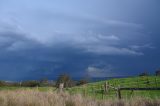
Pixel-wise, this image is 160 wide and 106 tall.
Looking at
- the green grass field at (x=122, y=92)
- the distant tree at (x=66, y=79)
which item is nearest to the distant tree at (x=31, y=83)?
the distant tree at (x=66, y=79)

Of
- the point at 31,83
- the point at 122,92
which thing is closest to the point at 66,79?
the point at 31,83

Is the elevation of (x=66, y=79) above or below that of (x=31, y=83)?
above

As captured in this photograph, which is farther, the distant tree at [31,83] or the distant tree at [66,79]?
the distant tree at [31,83]

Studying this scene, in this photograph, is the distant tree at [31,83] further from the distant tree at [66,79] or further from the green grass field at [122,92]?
the green grass field at [122,92]

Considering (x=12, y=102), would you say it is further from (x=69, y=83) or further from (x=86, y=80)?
(x=86, y=80)

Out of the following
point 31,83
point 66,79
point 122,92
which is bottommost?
point 122,92

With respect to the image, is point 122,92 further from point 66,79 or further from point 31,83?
point 31,83

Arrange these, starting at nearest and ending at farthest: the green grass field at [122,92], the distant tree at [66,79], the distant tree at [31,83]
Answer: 1. the green grass field at [122,92]
2. the distant tree at [66,79]
3. the distant tree at [31,83]

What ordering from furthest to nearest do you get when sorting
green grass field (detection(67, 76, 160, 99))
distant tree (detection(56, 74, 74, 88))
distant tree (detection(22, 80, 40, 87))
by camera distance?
1. distant tree (detection(22, 80, 40, 87))
2. distant tree (detection(56, 74, 74, 88))
3. green grass field (detection(67, 76, 160, 99))

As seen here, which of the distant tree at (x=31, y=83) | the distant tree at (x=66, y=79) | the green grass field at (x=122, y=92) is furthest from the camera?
the distant tree at (x=31, y=83)

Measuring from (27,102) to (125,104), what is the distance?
524 centimetres

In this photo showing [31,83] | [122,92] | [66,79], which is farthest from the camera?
[31,83]

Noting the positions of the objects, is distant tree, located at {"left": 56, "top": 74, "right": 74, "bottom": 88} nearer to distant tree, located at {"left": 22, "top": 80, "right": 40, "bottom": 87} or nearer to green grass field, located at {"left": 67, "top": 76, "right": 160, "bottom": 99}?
distant tree, located at {"left": 22, "top": 80, "right": 40, "bottom": 87}

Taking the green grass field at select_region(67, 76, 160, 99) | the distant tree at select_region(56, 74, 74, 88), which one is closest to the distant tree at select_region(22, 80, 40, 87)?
the distant tree at select_region(56, 74, 74, 88)
